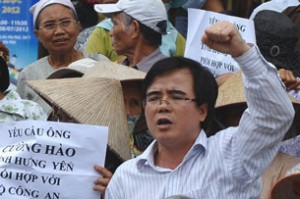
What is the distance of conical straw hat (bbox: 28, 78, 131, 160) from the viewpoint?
558 centimetres

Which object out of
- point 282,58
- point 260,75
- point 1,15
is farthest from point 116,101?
point 1,15

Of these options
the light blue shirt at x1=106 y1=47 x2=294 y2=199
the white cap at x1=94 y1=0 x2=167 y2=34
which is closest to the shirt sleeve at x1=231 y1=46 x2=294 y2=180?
the light blue shirt at x1=106 y1=47 x2=294 y2=199

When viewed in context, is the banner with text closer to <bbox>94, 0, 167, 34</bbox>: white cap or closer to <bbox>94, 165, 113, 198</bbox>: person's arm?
<bbox>94, 0, 167, 34</bbox>: white cap

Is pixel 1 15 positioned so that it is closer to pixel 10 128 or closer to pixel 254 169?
pixel 10 128

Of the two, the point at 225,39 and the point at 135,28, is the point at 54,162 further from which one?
the point at 135,28

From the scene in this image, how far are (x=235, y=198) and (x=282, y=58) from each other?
1.38 meters

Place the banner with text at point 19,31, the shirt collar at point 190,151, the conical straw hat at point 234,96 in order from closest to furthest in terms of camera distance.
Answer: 1. the shirt collar at point 190,151
2. the conical straw hat at point 234,96
3. the banner with text at point 19,31

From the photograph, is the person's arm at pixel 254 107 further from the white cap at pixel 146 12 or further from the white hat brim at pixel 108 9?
the white hat brim at pixel 108 9

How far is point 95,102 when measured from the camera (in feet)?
18.6

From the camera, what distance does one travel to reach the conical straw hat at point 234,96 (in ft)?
18.6

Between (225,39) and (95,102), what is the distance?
1.37 metres

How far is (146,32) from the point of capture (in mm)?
6645

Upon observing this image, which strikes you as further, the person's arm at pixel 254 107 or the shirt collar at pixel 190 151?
the shirt collar at pixel 190 151

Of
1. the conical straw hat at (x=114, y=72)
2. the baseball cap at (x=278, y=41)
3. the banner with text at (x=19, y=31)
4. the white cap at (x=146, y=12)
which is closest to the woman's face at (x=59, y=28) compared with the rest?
the white cap at (x=146, y=12)
